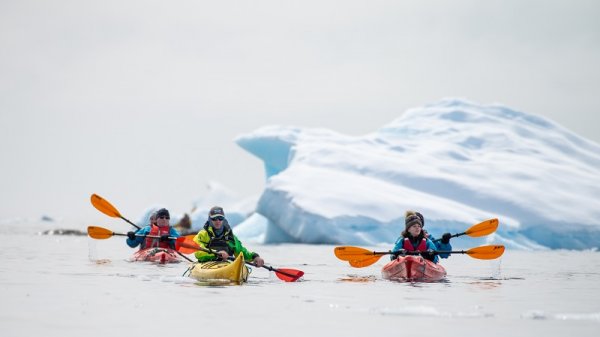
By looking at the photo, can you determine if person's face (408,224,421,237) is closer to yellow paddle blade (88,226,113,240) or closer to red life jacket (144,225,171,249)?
yellow paddle blade (88,226,113,240)

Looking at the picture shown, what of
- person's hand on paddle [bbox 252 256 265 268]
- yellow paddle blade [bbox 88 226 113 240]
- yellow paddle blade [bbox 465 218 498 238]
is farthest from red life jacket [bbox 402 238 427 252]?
yellow paddle blade [bbox 88 226 113 240]

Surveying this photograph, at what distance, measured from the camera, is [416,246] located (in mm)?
13406

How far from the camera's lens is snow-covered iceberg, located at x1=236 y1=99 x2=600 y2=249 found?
31219 mm

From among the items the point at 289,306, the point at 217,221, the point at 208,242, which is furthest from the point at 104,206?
the point at 289,306

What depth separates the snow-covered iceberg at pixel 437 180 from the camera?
3122 centimetres

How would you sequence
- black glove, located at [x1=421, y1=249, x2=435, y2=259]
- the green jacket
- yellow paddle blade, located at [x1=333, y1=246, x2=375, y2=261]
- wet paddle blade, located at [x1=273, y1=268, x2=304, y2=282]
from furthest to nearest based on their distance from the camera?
yellow paddle blade, located at [x1=333, y1=246, x2=375, y2=261]
black glove, located at [x1=421, y1=249, x2=435, y2=259]
wet paddle blade, located at [x1=273, y1=268, x2=304, y2=282]
the green jacket

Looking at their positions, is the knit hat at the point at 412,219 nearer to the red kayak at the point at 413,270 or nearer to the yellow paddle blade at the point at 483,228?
the red kayak at the point at 413,270

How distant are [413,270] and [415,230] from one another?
68cm

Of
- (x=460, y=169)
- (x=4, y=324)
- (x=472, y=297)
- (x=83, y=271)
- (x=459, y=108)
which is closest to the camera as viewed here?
(x=4, y=324)

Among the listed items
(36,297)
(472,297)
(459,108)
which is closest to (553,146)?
(459,108)

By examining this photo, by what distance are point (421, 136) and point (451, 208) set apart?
34.2 ft

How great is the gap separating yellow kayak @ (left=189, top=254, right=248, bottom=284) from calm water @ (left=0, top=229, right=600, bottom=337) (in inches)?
8.0

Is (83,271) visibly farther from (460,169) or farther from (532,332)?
(460,169)

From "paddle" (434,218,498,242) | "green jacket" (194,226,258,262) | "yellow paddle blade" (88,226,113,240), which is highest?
"paddle" (434,218,498,242)
